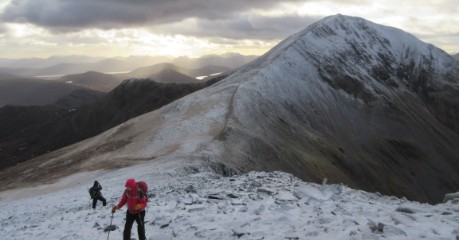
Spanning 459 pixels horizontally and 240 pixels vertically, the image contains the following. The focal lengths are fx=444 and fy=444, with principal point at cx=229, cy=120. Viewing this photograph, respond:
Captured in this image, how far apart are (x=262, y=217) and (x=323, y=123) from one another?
85.2 m

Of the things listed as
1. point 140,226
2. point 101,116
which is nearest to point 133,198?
point 140,226

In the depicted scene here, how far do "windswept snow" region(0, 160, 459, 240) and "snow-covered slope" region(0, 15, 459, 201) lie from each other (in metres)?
19.4

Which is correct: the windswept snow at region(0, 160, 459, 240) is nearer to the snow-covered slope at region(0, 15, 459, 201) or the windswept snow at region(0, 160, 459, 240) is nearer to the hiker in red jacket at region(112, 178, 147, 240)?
the hiker in red jacket at region(112, 178, 147, 240)

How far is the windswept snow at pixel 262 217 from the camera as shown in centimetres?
1505

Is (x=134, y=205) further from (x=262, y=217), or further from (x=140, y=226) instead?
(x=262, y=217)

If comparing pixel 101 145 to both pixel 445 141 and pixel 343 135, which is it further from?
pixel 445 141

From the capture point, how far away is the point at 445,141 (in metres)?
123

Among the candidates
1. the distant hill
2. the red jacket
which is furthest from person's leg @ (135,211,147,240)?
the distant hill

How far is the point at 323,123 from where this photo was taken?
10025cm

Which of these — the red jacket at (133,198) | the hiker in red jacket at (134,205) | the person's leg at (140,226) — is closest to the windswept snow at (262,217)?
the person's leg at (140,226)

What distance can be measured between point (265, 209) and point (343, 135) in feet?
283

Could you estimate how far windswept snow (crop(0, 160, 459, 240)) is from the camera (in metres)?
15.1

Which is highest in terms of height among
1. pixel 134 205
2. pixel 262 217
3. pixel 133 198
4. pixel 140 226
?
pixel 133 198

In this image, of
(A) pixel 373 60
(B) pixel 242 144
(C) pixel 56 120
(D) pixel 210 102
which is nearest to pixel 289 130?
(D) pixel 210 102
